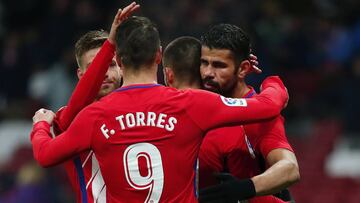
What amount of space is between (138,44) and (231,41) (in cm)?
73

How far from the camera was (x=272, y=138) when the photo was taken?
495 centimetres

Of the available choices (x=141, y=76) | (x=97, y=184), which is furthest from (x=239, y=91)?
(x=97, y=184)

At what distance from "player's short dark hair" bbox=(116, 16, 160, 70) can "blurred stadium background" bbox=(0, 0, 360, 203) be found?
18.8 feet

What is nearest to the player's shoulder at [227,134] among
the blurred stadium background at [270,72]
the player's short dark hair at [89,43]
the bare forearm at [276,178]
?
the bare forearm at [276,178]

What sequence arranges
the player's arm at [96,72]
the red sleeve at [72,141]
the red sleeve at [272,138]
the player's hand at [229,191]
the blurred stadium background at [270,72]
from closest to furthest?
1. the red sleeve at [72,141]
2. the player's hand at [229,191]
3. the player's arm at [96,72]
4. the red sleeve at [272,138]
5. the blurred stadium background at [270,72]

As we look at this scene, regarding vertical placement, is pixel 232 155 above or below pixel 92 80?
below

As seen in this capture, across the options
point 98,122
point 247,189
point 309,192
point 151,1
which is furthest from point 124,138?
point 151,1

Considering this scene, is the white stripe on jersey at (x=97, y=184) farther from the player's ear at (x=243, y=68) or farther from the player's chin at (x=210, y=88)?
the player's ear at (x=243, y=68)

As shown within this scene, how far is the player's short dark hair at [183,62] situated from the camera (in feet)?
16.6

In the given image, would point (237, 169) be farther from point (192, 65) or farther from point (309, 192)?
point (309, 192)

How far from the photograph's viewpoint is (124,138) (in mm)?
4543

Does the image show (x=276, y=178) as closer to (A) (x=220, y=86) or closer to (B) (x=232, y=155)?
(B) (x=232, y=155)

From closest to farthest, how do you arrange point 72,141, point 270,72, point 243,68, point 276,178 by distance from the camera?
point 72,141, point 276,178, point 243,68, point 270,72

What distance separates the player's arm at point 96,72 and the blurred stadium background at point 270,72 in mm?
5565
